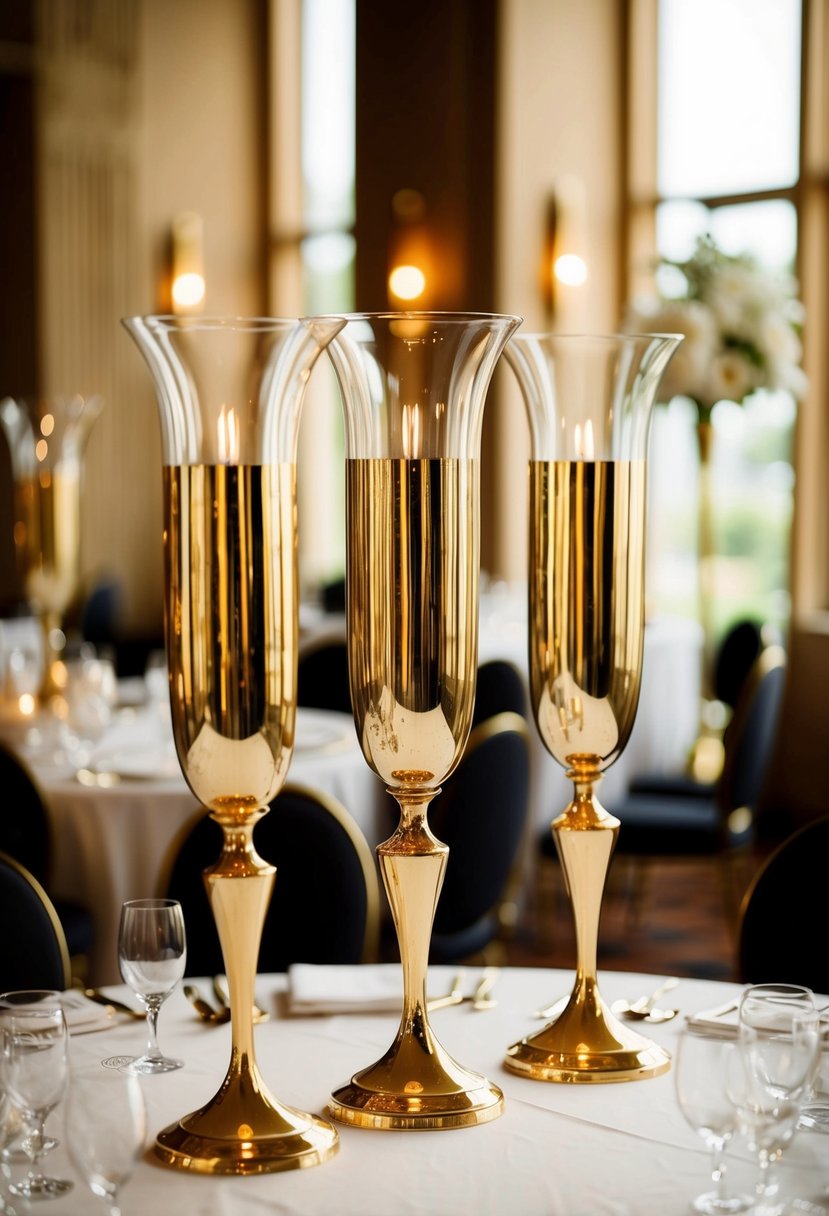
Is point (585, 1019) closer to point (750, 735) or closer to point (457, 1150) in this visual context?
point (457, 1150)

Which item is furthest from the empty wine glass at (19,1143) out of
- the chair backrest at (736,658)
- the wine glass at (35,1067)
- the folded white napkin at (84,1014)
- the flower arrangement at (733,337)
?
the flower arrangement at (733,337)

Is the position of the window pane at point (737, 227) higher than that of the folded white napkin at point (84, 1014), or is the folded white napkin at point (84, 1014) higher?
the window pane at point (737, 227)

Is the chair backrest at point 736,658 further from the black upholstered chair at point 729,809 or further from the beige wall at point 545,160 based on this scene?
the beige wall at point 545,160

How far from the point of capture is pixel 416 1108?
4.57 feet

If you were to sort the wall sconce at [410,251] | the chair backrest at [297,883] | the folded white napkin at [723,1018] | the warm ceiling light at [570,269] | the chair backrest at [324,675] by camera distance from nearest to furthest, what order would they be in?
the folded white napkin at [723,1018] < the chair backrest at [297,883] < the chair backrest at [324,675] < the warm ceiling light at [570,269] < the wall sconce at [410,251]

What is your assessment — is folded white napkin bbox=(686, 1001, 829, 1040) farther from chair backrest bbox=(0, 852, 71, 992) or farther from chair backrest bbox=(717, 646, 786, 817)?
chair backrest bbox=(717, 646, 786, 817)

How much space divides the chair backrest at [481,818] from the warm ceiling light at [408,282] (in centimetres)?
448

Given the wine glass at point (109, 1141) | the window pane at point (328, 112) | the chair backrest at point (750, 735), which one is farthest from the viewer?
the window pane at point (328, 112)

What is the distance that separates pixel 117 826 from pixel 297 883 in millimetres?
861

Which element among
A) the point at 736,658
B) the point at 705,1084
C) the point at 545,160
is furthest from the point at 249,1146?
the point at 545,160

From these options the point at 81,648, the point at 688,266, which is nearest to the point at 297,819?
the point at 81,648

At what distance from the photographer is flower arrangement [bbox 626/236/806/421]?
16.9 feet

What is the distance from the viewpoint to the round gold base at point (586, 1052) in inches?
59.7

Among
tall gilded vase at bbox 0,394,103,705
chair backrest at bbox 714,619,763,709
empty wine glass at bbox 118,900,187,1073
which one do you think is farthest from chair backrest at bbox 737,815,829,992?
chair backrest at bbox 714,619,763,709
